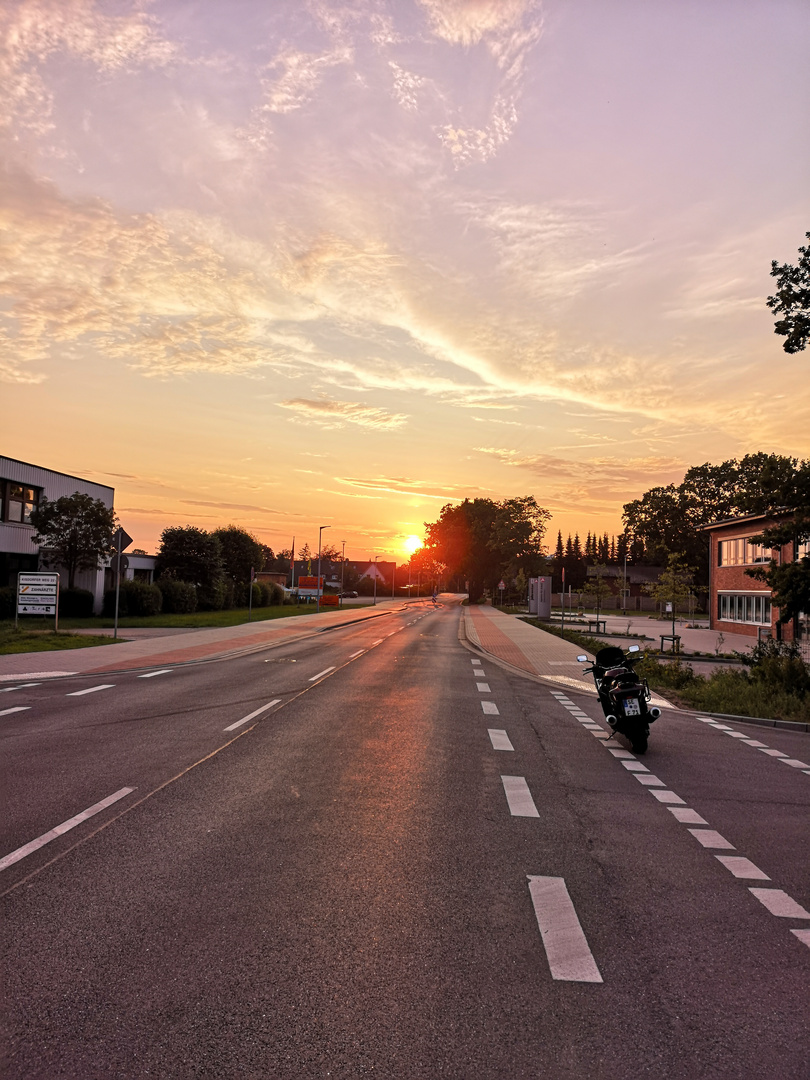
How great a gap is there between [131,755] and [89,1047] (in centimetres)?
590

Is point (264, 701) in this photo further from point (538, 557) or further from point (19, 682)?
point (538, 557)

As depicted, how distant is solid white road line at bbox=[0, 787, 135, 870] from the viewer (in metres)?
5.48

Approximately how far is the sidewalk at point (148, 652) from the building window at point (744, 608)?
22.5m

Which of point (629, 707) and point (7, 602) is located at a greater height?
point (7, 602)

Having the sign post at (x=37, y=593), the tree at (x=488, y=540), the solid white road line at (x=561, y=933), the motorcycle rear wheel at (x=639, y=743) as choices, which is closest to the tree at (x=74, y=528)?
the sign post at (x=37, y=593)

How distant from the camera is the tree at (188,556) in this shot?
4850 cm

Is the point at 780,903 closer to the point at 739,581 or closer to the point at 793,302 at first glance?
the point at 793,302

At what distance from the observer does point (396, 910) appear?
479 centimetres

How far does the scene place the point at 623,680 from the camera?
1049 cm

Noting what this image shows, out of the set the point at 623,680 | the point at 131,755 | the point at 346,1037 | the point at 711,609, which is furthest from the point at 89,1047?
the point at 711,609

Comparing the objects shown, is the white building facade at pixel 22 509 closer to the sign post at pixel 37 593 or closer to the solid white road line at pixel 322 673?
the sign post at pixel 37 593

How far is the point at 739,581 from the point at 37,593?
1375 inches

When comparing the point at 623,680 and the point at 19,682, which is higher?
the point at 623,680

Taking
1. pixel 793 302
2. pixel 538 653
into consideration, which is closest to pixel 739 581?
pixel 538 653
